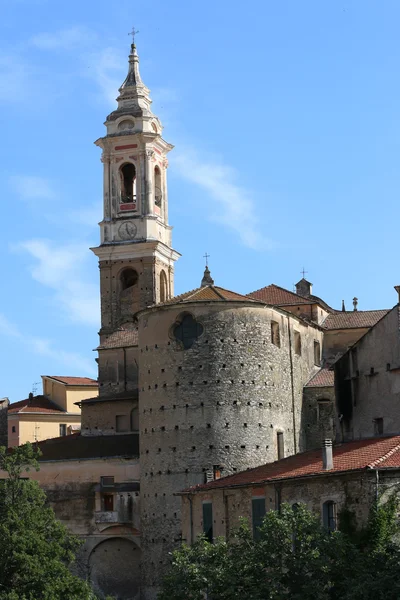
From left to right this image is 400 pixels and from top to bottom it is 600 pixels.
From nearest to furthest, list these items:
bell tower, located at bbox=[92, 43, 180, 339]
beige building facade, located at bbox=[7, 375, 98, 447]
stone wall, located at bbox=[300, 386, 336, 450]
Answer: stone wall, located at bbox=[300, 386, 336, 450] < beige building facade, located at bbox=[7, 375, 98, 447] < bell tower, located at bbox=[92, 43, 180, 339]

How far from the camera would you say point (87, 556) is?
2579 inches

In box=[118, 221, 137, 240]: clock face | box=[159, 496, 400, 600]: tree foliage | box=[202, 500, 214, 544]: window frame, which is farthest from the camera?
box=[118, 221, 137, 240]: clock face

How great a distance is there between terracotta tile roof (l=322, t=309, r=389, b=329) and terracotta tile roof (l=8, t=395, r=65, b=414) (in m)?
19.8

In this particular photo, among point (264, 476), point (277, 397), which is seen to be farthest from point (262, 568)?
point (277, 397)

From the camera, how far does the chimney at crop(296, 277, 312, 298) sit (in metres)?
80.1

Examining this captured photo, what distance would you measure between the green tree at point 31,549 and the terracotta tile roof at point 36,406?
2991 centimetres

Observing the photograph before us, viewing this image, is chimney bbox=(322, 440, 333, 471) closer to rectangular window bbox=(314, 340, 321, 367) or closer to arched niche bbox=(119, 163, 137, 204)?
rectangular window bbox=(314, 340, 321, 367)

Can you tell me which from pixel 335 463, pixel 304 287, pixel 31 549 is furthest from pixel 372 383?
pixel 304 287

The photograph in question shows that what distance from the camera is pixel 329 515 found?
4578 cm

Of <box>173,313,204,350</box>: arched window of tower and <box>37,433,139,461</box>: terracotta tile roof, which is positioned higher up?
<box>173,313,204,350</box>: arched window of tower

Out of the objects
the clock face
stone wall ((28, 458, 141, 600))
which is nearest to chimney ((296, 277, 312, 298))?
the clock face

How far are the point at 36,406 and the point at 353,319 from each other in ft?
73.0

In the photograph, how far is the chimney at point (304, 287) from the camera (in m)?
80.1

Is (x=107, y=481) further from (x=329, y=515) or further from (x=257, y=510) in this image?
(x=329, y=515)
